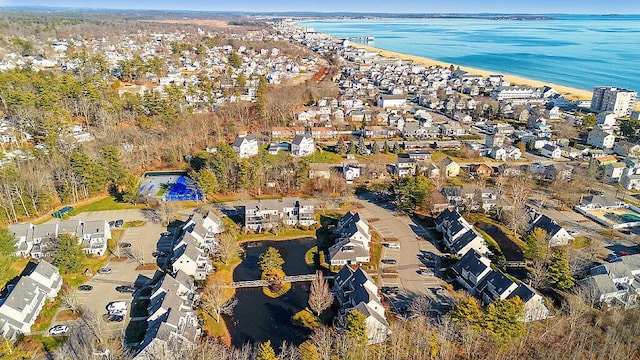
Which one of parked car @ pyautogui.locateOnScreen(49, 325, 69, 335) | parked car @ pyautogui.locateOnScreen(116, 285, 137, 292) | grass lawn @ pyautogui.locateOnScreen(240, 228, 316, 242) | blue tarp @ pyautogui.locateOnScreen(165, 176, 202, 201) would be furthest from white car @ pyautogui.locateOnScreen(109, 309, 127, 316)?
blue tarp @ pyautogui.locateOnScreen(165, 176, 202, 201)

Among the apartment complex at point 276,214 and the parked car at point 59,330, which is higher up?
the apartment complex at point 276,214

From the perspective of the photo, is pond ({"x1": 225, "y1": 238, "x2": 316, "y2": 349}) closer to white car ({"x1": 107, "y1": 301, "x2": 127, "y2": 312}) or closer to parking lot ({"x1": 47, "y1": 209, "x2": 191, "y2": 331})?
white car ({"x1": 107, "y1": 301, "x2": 127, "y2": 312})

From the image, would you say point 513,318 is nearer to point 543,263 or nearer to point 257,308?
point 543,263

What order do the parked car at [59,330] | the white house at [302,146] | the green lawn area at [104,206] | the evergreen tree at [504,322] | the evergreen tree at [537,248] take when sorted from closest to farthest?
the evergreen tree at [504,322] < the parked car at [59,330] < the evergreen tree at [537,248] < the green lawn area at [104,206] < the white house at [302,146]

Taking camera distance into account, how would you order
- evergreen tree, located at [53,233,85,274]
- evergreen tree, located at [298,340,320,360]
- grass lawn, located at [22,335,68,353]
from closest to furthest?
evergreen tree, located at [298,340,320,360], grass lawn, located at [22,335,68,353], evergreen tree, located at [53,233,85,274]

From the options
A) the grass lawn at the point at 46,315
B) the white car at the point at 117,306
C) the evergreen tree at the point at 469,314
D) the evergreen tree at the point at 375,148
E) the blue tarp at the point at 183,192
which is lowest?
the grass lawn at the point at 46,315

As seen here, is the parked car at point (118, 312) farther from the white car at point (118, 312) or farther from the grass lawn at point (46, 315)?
the grass lawn at point (46, 315)

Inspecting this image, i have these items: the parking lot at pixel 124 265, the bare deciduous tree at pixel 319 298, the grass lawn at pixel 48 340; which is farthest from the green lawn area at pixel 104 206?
the bare deciduous tree at pixel 319 298
